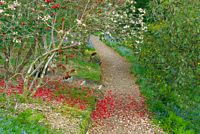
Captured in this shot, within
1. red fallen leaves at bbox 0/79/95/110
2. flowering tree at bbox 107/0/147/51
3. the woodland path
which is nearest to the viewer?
the woodland path

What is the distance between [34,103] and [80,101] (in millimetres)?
1841

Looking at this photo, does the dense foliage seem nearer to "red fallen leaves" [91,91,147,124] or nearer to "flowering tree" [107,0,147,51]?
"flowering tree" [107,0,147,51]

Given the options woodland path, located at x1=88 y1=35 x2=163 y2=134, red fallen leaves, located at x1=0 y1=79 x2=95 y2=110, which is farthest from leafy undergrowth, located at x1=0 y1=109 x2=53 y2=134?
red fallen leaves, located at x1=0 y1=79 x2=95 y2=110

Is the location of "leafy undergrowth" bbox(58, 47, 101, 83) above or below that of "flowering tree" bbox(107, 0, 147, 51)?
below

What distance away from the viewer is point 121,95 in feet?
46.5

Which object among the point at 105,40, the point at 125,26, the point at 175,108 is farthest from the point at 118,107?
the point at 125,26

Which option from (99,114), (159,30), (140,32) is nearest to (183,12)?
(159,30)

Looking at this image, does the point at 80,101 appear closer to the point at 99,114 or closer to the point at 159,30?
the point at 99,114

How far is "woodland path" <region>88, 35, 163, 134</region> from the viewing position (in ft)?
31.7

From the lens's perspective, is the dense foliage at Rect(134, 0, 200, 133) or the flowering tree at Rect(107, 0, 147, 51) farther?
the flowering tree at Rect(107, 0, 147, 51)

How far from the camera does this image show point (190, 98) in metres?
10.7

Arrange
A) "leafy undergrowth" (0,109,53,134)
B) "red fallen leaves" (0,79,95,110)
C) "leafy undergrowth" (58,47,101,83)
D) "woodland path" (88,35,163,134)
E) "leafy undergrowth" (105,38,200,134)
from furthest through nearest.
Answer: "leafy undergrowth" (58,47,101,83) → "red fallen leaves" (0,79,95,110) → "leafy undergrowth" (105,38,200,134) → "woodland path" (88,35,163,134) → "leafy undergrowth" (0,109,53,134)

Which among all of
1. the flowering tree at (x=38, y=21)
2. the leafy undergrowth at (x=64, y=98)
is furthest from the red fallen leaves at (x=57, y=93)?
the flowering tree at (x=38, y=21)

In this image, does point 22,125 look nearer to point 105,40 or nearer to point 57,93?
point 105,40
